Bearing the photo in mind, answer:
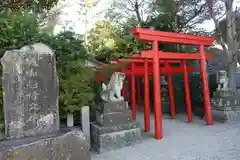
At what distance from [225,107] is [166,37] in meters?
3.56

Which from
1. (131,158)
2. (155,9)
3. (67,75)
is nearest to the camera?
(131,158)

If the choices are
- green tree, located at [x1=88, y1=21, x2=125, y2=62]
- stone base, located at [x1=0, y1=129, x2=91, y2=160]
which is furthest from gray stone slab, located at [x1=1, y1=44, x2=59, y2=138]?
green tree, located at [x1=88, y1=21, x2=125, y2=62]

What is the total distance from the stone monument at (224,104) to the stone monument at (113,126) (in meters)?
3.59

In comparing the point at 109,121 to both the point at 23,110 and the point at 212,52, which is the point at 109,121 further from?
the point at 212,52

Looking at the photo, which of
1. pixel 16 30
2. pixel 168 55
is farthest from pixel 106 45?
pixel 16 30

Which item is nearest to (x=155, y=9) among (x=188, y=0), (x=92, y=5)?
(x=188, y=0)

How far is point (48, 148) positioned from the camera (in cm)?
308

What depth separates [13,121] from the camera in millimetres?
3264

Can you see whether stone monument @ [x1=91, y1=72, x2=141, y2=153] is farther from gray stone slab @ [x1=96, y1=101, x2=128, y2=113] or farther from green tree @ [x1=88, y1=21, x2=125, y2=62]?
green tree @ [x1=88, y1=21, x2=125, y2=62]

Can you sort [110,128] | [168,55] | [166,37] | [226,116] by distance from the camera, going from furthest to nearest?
[226,116] < [168,55] < [166,37] < [110,128]

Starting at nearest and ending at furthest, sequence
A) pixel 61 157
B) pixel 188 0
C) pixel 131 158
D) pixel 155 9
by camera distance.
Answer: pixel 61 157 < pixel 131 158 < pixel 188 0 < pixel 155 9

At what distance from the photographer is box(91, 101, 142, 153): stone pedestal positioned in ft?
15.5

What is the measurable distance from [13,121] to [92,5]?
1515 centimetres

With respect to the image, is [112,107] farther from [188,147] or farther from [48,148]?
[48,148]
